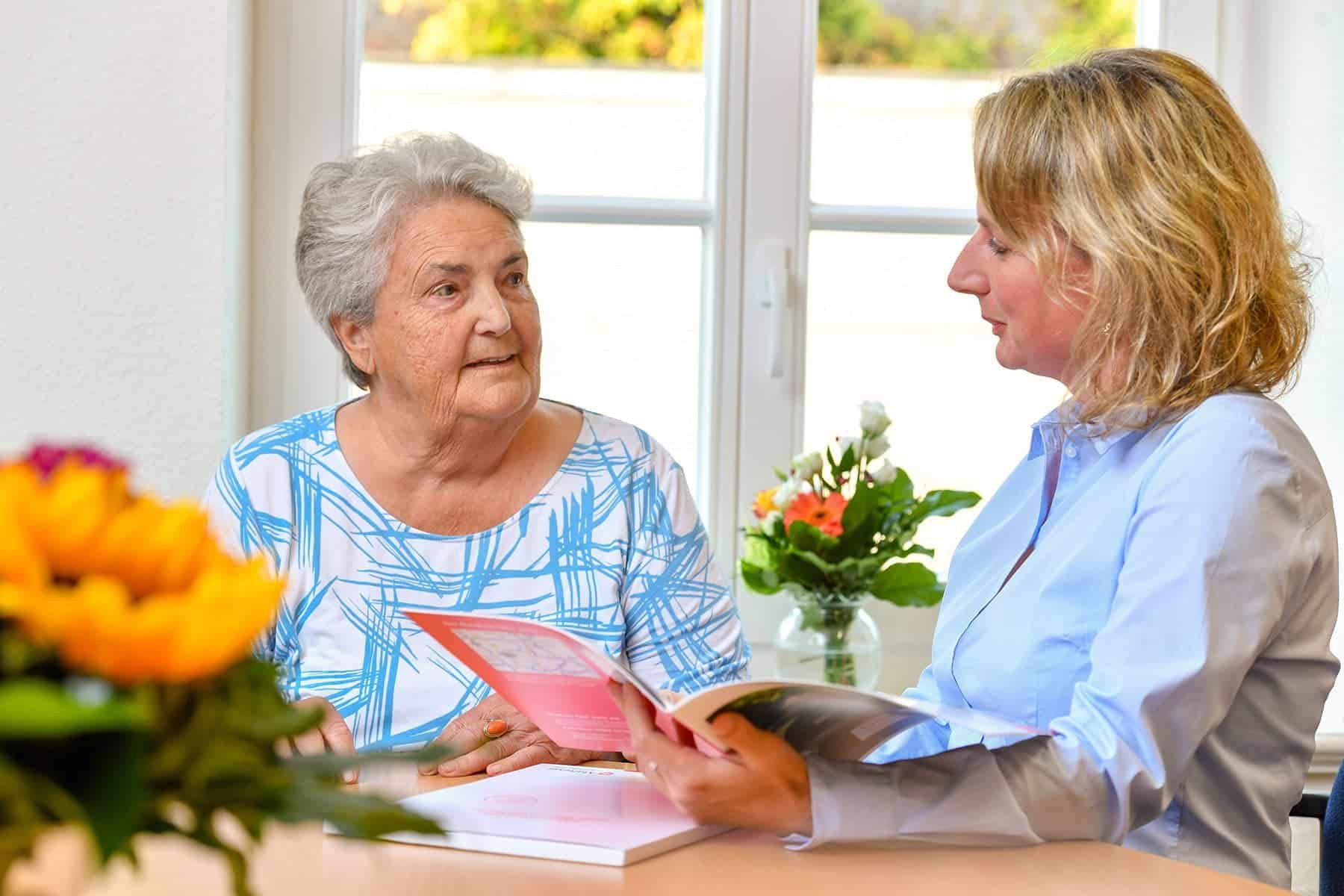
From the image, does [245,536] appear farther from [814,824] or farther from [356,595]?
[814,824]

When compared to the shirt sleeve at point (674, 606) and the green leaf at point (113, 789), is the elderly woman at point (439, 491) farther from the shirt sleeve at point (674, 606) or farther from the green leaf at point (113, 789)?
the green leaf at point (113, 789)

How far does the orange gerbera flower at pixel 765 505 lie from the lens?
228cm

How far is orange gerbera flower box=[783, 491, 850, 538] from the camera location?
220cm

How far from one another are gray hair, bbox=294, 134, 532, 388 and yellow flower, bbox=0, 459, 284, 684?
4.55 ft

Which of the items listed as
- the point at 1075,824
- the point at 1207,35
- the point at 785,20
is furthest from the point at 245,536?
the point at 1207,35

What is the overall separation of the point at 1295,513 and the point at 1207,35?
5.81ft

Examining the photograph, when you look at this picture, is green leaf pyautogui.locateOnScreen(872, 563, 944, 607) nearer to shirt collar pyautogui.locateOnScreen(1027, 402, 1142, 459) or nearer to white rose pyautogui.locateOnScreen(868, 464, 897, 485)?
white rose pyautogui.locateOnScreen(868, 464, 897, 485)

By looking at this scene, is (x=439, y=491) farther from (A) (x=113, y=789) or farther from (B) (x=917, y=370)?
(A) (x=113, y=789)

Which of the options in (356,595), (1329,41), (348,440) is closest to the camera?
(356,595)

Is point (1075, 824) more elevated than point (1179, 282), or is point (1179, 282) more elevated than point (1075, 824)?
point (1179, 282)

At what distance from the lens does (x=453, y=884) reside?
922 millimetres

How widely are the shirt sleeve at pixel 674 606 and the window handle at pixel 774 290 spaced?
745 millimetres

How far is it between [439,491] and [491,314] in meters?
0.24

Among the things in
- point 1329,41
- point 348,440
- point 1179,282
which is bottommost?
point 348,440
